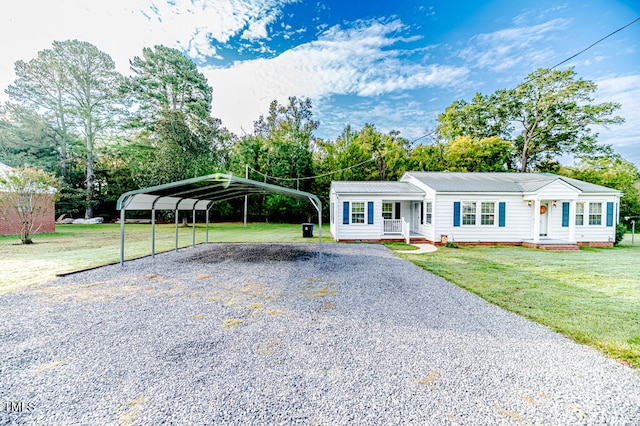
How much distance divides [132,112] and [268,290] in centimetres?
2654

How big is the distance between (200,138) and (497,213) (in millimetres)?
20500

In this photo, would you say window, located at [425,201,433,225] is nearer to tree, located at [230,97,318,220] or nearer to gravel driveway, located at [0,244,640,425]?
gravel driveway, located at [0,244,640,425]

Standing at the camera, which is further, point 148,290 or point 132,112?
point 132,112

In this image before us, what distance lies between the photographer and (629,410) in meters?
2.14

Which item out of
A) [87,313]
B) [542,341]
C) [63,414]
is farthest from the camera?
[87,313]

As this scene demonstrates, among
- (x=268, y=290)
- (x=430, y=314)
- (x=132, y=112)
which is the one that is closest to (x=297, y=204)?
(x=132, y=112)

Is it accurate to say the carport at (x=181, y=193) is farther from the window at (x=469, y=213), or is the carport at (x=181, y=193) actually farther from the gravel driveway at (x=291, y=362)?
the window at (x=469, y=213)

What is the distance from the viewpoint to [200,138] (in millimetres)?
21312

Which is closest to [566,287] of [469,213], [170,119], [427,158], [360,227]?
[469,213]

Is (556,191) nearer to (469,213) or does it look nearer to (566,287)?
(469,213)

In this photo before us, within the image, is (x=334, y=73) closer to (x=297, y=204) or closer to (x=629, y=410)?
(x=297, y=204)

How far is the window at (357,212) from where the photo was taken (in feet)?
42.0

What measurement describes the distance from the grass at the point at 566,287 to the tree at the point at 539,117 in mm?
18847

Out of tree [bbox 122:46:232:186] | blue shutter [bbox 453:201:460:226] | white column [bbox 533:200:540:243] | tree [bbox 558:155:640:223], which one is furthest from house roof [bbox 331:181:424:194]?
tree [bbox 558:155:640:223]
